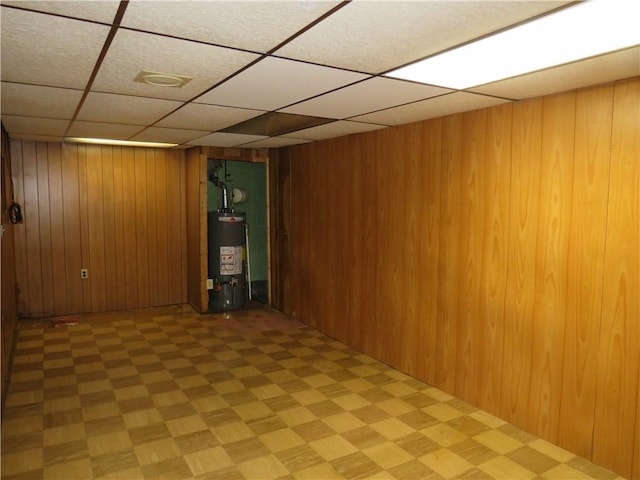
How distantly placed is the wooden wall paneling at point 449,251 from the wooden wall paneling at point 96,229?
4.09m

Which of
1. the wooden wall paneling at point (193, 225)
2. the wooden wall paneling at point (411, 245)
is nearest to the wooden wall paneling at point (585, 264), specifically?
the wooden wall paneling at point (411, 245)

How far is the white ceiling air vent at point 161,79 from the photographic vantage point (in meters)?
2.05

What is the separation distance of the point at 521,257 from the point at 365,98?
1.33m

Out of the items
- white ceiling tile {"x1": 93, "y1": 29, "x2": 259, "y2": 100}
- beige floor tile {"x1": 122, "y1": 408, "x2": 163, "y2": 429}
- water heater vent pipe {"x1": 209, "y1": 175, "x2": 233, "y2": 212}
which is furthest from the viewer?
water heater vent pipe {"x1": 209, "y1": 175, "x2": 233, "y2": 212}

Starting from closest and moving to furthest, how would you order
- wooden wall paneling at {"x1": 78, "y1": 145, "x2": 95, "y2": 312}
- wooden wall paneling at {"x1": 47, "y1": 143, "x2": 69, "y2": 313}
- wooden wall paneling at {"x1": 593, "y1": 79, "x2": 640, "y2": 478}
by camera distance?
wooden wall paneling at {"x1": 593, "y1": 79, "x2": 640, "y2": 478}
wooden wall paneling at {"x1": 47, "y1": 143, "x2": 69, "y2": 313}
wooden wall paneling at {"x1": 78, "y1": 145, "x2": 95, "y2": 312}

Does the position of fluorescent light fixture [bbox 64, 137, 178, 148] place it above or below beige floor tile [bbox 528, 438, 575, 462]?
above

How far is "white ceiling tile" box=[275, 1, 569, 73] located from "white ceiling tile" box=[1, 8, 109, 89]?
0.71m

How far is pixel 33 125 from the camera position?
368 centimetres

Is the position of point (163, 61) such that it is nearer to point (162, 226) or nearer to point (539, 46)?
point (539, 46)

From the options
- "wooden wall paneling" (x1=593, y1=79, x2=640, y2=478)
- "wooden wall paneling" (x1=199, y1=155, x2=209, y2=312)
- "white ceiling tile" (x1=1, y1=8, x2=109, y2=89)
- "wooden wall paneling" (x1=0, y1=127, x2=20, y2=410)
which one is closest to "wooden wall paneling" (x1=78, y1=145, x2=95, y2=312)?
"wooden wall paneling" (x1=0, y1=127, x2=20, y2=410)

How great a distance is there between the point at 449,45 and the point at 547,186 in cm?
126

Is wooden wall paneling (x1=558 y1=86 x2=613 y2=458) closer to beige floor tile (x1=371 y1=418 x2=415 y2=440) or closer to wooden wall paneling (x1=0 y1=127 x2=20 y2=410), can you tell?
beige floor tile (x1=371 y1=418 x2=415 y2=440)

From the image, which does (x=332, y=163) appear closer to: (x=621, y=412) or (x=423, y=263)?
(x=423, y=263)

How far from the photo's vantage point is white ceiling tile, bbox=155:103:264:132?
286 centimetres
